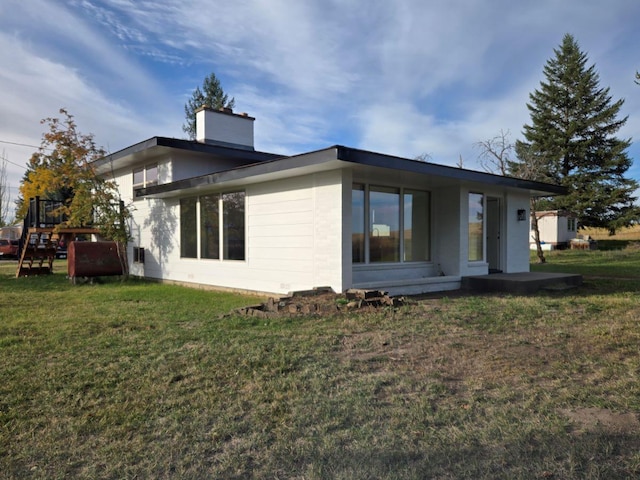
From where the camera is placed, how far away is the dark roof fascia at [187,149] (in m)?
11.2

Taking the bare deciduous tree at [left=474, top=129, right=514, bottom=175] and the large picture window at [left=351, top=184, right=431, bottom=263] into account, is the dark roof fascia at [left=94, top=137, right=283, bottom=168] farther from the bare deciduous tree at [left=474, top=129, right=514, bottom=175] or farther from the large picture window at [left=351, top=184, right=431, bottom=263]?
the bare deciduous tree at [left=474, top=129, right=514, bottom=175]

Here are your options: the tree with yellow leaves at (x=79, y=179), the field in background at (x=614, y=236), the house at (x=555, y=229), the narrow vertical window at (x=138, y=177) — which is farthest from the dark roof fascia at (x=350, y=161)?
the field in background at (x=614, y=236)

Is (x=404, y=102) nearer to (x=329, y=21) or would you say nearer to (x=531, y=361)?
(x=329, y=21)

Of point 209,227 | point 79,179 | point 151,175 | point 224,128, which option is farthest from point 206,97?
point 209,227

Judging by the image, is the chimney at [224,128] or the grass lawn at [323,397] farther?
the chimney at [224,128]

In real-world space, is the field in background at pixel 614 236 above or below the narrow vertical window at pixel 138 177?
below

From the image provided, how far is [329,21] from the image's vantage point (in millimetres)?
10977

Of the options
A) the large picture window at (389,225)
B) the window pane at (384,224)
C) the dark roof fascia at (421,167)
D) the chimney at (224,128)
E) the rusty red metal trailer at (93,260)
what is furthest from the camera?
the chimney at (224,128)

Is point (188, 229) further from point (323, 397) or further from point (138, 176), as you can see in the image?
point (323, 397)

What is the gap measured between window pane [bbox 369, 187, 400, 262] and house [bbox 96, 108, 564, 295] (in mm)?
24

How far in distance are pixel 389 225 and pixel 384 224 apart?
185 mm

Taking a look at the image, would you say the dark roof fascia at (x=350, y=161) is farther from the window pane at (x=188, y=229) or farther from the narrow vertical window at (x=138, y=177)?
the narrow vertical window at (x=138, y=177)

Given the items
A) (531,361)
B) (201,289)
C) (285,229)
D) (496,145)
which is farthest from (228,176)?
(496,145)

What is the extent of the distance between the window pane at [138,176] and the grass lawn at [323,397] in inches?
296
